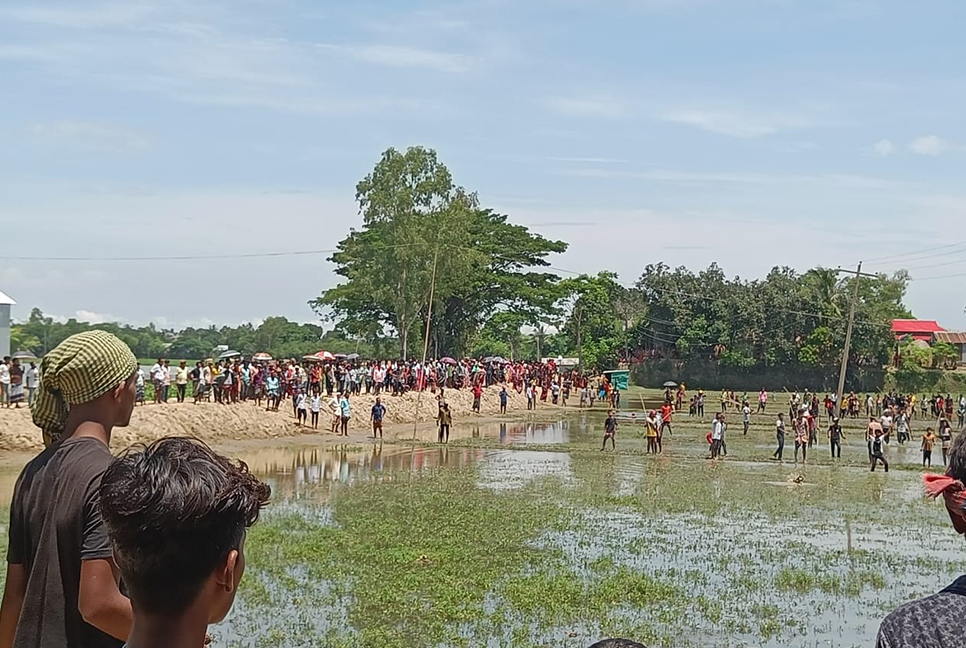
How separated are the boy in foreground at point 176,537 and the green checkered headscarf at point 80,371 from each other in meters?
0.99

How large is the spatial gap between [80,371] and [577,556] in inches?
506

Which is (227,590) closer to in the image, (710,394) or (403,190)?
(403,190)

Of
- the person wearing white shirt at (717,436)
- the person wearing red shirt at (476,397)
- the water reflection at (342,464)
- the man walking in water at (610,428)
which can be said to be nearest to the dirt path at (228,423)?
the person wearing red shirt at (476,397)

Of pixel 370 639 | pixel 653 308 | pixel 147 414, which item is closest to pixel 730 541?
pixel 370 639

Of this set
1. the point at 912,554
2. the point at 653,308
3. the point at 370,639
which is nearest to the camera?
the point at 370,639

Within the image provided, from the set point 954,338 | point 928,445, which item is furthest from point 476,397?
point 954,338

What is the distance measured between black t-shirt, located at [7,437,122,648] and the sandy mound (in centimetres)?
2416

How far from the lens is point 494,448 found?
35.3m

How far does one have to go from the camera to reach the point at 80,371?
3.57 metres

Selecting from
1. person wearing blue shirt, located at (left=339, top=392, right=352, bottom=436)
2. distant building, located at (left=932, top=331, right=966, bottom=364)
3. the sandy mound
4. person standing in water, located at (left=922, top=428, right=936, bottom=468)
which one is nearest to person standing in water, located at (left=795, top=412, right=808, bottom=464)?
person standing in water, located at (left=922, top=428, right=936, bottom=468)

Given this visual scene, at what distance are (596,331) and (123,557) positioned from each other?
80.2m

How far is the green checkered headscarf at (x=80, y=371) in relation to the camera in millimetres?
3576

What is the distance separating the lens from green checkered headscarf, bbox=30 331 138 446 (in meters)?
3.58

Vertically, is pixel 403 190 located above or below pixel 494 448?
above
